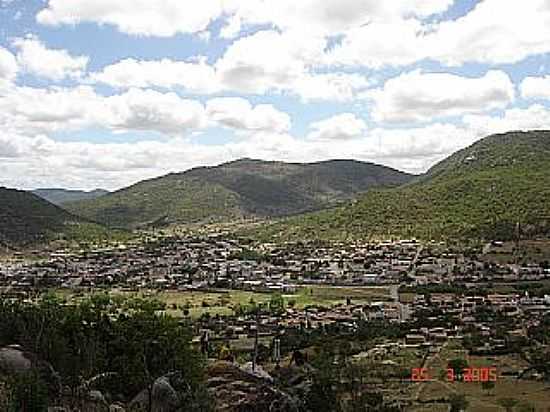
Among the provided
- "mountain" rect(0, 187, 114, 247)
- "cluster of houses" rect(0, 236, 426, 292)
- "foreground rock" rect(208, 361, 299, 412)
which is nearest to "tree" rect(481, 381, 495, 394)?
"foreground rock" rect(208, 361, 299, 412)

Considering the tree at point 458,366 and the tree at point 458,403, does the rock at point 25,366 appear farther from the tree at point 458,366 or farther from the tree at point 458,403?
the tree at point 458,366

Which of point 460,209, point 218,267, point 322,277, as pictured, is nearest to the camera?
point 322,277

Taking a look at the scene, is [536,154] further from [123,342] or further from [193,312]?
[123,342]

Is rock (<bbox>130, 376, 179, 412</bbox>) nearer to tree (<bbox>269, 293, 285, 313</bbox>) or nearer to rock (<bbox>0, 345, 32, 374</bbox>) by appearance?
rock (<bbox>0, 345, 32, 374</bbox>)

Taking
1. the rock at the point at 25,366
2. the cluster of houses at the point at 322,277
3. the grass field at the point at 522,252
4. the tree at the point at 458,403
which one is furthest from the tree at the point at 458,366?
the grass field at the point at 522,252
